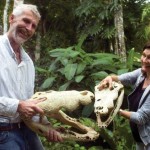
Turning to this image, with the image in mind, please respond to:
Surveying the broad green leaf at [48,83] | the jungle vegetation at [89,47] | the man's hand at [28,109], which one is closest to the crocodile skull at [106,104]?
the man's hand at [28,109]

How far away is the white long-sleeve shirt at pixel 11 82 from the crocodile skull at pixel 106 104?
0.50 metres

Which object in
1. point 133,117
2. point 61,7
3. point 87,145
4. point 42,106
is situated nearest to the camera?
point 42,106

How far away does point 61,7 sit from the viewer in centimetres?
916

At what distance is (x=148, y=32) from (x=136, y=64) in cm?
174

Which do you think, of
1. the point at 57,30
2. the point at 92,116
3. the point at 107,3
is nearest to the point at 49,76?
the point at 92,116

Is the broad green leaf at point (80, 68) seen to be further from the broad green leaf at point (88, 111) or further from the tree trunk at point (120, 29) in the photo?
the tree trunk at point (120, 29)

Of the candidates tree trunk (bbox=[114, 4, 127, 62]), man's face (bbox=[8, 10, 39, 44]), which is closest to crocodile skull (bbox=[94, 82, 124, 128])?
man's face (bbox=[8, 10, 39, 44])

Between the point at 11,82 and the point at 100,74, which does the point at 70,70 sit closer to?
the point at 100,74

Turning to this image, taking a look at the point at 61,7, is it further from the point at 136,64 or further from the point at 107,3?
the point at 136,64

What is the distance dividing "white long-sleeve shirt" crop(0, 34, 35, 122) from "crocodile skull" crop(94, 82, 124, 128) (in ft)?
1.65

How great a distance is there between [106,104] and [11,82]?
2.07ft

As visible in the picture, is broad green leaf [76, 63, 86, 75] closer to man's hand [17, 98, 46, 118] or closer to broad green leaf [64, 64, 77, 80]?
broad green leaf [64, 64, 77, 80]

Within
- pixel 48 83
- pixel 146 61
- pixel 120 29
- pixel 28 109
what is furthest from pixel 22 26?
pixel 120 29

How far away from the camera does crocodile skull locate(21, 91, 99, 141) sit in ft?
7.37
